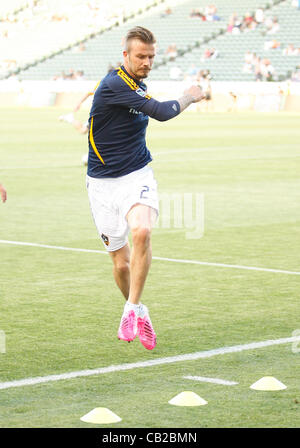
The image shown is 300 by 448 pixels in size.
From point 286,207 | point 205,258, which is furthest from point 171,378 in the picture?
point 286,207

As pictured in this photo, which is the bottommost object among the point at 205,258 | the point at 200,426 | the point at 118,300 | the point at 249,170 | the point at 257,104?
the point at 200,426

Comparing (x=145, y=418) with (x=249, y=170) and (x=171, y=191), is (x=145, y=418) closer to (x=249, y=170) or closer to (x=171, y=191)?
(x=171, y=191)

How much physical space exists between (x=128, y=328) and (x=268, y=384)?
53.3 inches

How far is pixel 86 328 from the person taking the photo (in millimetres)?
7238

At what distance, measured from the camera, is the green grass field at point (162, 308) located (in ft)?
17.2

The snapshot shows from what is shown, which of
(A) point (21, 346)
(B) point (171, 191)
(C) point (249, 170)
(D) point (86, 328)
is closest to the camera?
(A) point (21, 346)

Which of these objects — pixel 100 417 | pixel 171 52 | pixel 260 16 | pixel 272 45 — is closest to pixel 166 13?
pixel 171 52

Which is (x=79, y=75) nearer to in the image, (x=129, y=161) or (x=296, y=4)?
(x=296, y=4)

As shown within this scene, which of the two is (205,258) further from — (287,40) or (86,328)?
(287,40)

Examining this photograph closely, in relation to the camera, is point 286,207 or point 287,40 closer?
point 286,207

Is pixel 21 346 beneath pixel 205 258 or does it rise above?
beneath

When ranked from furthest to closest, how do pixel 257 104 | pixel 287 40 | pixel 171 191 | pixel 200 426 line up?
pixel 287 40, pixel 257 104, pixel 171 191, pixel 200 426

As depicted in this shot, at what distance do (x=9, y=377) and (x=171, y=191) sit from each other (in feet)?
36.3
